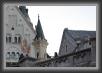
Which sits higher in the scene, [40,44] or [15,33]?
[15,33]

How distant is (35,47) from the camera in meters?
5.13

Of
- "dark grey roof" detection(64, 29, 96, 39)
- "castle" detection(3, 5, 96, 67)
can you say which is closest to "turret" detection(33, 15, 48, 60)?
"castle" detection(3, 5, 96, 67)

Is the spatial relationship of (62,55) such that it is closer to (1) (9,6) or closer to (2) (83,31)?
(2) (83,31)

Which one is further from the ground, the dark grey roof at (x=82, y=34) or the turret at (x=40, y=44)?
the dark grey roof at (x=82, y=34)

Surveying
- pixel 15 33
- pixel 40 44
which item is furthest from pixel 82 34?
pixel 15 33

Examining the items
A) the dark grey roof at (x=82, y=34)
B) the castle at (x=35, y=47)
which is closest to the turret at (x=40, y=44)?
the castle at (x=35, y=47)

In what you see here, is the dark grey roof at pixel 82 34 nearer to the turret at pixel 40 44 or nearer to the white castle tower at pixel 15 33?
the turret at pixel 40 44

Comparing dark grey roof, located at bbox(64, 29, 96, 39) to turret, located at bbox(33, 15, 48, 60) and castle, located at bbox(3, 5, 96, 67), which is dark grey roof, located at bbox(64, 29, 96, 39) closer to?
castle, located at bbox(3, 5, 96, 67)

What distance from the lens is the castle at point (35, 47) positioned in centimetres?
460

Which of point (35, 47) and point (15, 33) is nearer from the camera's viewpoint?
point (15, 33)

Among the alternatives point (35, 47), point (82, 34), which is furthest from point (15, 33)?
point (82, 34)

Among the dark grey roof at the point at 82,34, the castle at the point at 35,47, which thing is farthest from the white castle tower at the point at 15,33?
the dark grey roof at the point at 82,34

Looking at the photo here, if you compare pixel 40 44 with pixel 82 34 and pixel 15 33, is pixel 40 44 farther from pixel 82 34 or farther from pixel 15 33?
pixel 82 34

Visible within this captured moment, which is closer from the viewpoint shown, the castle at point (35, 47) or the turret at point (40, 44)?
the castle at point (35, 47)
